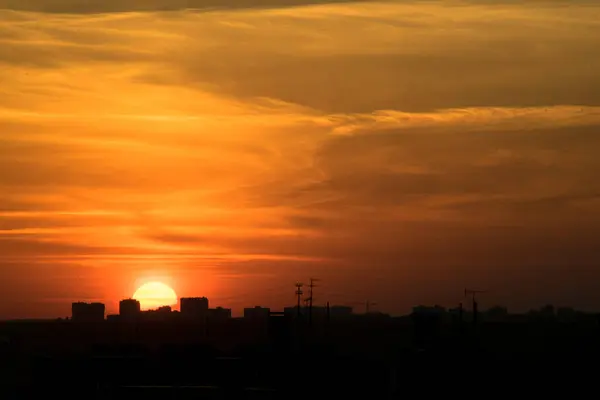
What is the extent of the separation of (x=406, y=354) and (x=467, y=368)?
107 inches

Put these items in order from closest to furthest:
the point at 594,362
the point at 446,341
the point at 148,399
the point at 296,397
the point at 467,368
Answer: the point at 148,399 < the point at 296,397 < the point at 467,368 < the point at 594,362 < the point at 446,341

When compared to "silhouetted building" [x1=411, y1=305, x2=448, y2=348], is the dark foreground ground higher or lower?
lower

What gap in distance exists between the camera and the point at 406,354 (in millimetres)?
47094

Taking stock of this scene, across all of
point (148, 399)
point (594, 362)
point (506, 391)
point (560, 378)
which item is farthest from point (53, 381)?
point (594, 362)

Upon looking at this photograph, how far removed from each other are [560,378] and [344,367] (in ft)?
31.8

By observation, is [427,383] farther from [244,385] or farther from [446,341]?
[446,341]

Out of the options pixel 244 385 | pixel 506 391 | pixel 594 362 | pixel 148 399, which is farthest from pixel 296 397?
pixel 594 362

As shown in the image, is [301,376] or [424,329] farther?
[424,329]

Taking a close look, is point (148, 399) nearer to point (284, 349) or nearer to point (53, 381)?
point (53, 381)

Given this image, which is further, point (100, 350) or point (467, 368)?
point (100, 350)

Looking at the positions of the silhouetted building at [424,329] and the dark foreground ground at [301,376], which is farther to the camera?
the silhouetted building at [424,329]

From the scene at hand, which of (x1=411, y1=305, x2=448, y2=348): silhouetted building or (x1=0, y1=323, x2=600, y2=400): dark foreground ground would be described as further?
(x1=411, y1=305, x2=448, y2=348): silhouetted building

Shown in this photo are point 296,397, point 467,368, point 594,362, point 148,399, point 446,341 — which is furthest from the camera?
point 446,341

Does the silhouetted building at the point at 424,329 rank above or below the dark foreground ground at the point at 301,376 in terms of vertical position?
above
